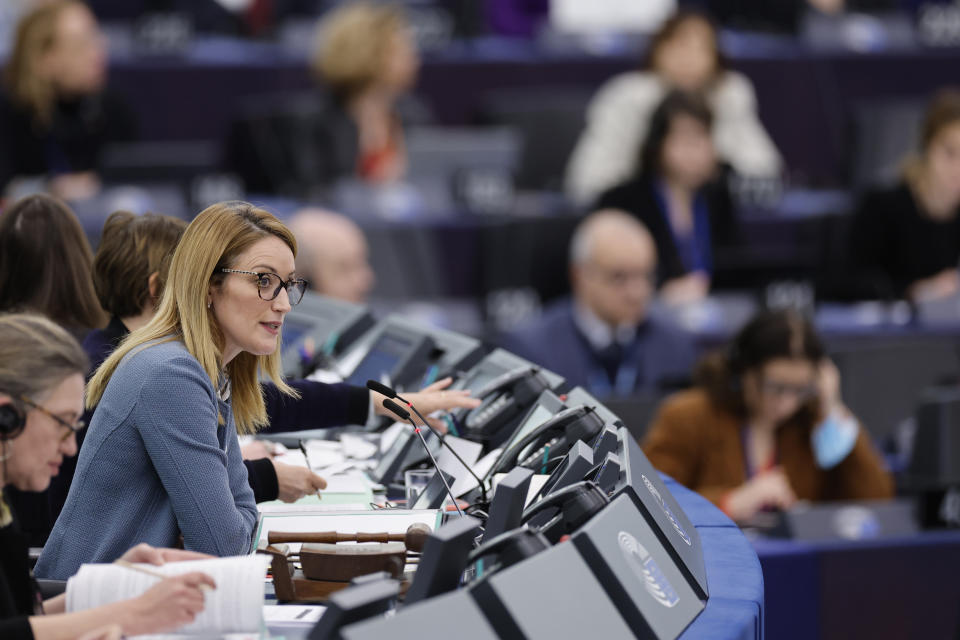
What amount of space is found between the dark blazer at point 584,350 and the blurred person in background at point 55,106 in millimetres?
1953

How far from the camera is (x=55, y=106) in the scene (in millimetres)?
5930

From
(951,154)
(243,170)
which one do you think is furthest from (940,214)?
(243,170)

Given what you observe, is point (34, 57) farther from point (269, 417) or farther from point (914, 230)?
point (914, 230)

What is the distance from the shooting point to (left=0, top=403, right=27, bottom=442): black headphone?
2027 millimetres

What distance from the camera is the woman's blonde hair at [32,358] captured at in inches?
81.0

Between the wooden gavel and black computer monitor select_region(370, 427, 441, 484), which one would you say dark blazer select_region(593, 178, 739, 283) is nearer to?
black computer monitor select_region(370, 427, 441, 484)

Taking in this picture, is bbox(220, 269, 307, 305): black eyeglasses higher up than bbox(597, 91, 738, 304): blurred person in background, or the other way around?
bbox(220, 269, 307, 305): black eyeglasses

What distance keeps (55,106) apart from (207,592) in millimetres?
4260

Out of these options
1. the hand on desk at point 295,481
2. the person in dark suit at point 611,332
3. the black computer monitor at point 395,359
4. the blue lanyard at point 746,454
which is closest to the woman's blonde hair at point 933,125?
the person in dark suit at point 611,332

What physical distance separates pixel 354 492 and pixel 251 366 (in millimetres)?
492

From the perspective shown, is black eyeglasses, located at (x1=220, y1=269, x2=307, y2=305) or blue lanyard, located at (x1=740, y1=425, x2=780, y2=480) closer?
black eyeglasses, located at (x1=220, y1=269, x2=307, y2=305)

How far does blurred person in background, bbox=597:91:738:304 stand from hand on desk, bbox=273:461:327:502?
3.09 meters

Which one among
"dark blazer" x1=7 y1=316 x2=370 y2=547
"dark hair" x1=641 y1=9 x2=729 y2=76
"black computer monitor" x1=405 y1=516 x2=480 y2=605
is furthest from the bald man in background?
"black computer monitor" x1=405 y1=516 x2=480 y2=605

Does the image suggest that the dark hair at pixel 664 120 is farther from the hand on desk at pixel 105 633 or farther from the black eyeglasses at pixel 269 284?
the hand on desk at pixel 105 633
